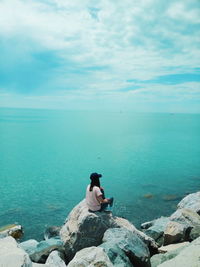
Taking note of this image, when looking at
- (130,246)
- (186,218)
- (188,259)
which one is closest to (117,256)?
(130,246)

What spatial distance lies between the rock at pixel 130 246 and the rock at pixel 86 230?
3.96ft

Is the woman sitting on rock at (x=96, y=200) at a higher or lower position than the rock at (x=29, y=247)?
higher

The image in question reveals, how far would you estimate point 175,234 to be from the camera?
14.4m

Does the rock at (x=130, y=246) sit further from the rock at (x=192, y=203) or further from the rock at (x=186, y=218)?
the rock at (x=192, y=203)

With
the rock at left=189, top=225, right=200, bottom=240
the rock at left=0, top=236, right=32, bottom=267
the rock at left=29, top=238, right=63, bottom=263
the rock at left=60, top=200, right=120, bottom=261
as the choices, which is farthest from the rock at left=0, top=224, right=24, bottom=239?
the rock at left=0, top=236, right=32, bottom=267

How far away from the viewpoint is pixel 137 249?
10.9 metres

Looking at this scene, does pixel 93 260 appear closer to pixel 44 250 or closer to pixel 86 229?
pixel 86 229

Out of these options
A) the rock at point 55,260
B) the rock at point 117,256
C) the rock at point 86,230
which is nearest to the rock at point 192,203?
the rock at point 86,230

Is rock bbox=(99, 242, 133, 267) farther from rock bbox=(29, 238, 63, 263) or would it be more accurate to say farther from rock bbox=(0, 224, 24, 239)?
rock bbox=(0, 224, 24, 239)

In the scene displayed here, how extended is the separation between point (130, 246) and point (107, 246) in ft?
3.33

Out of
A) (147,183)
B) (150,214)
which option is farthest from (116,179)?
(150,214)

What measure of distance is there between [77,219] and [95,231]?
1.09 metres

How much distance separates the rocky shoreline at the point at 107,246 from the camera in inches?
314

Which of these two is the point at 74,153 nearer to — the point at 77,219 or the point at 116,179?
the point at 116,179
